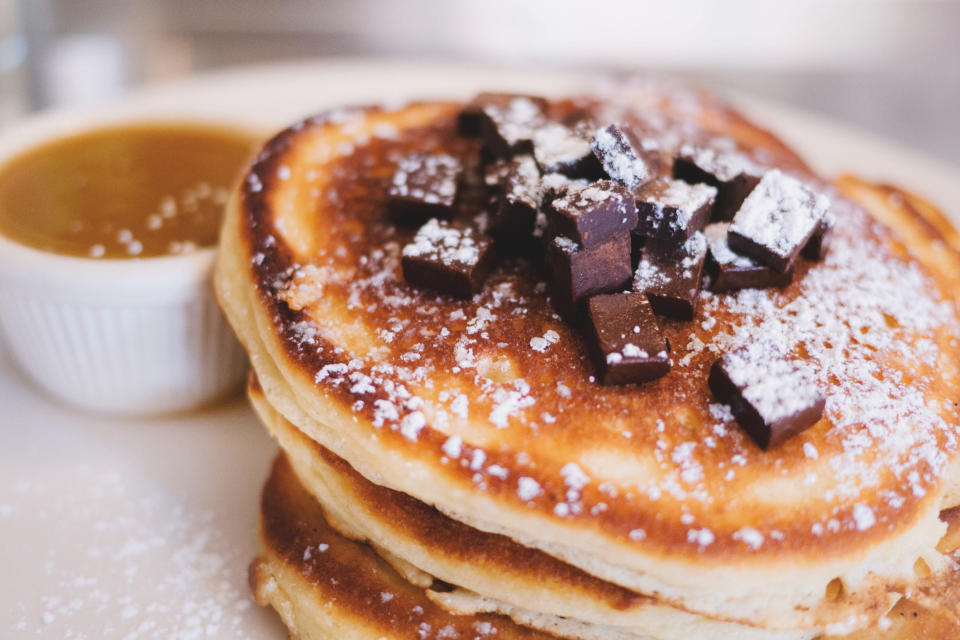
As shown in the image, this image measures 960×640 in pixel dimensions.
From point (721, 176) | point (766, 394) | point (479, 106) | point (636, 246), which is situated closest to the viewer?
point (766, 394)

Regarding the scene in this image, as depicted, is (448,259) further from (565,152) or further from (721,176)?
(721,176)

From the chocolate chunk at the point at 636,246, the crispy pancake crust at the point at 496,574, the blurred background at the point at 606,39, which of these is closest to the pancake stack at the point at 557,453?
the crispy pancake crust at the point at 496,574

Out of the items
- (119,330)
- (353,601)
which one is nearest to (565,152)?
(353,601)

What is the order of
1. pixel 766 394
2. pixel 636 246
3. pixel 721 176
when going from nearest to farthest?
pixel 766 394
pixel 636 246
pixel 721 176

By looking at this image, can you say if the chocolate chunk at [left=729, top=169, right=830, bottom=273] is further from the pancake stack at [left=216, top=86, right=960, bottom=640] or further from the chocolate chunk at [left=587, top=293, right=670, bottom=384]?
the chocolate chunk at [left=587, top=293, right=670, bottom=384]

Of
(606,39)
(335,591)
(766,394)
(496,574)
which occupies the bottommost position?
(335,591)

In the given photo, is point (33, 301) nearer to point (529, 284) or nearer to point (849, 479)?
point (529, 284)

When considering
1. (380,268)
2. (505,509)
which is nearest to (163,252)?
(380,268)

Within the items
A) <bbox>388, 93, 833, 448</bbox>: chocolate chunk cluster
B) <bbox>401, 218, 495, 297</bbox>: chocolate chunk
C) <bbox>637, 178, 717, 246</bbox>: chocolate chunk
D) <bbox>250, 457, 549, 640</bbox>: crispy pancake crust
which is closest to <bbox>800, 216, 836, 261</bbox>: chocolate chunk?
<bbox>388, 93, 833, 448</bbox>: chocolate chunk cluster
